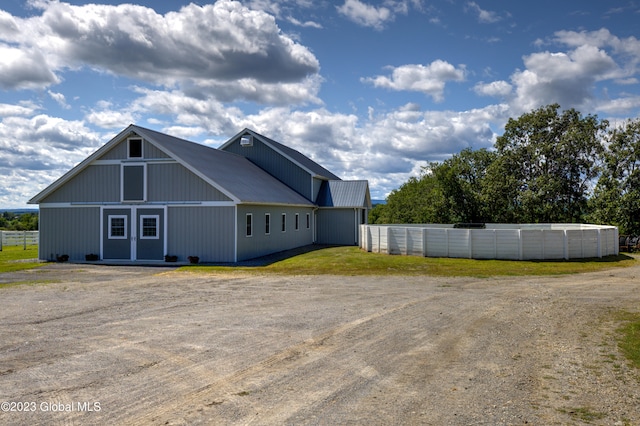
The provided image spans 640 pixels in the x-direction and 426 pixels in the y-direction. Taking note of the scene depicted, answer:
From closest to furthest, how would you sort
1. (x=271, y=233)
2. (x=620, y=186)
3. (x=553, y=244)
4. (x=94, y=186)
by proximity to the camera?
(x=553, y=244)
(x=94, y=186)
(x=271, y=233)
(x=620, y=186)

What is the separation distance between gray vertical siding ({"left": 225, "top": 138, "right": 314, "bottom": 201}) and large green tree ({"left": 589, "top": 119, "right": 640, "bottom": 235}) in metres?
21.8

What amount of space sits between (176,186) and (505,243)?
659 inches

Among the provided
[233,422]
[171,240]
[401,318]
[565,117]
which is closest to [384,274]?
[401,318]

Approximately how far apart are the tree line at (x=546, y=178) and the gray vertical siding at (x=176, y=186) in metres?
24.4

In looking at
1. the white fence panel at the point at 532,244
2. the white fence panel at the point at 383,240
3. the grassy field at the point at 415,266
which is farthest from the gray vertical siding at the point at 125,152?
the white fence panel at the point at 532,244

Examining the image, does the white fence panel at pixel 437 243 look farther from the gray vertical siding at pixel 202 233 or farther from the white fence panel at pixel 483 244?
the gray vertical siding at pixel 202 233

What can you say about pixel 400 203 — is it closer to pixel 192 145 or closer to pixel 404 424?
pixel 192 145

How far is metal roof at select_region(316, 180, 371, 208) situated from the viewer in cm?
3794

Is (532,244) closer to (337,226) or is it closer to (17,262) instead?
(337,226)

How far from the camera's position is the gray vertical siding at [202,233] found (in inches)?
989

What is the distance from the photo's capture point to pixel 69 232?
27297 mm

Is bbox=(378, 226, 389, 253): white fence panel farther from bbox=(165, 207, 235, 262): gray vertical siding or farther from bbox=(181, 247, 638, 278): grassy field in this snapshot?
bbox=(165, 207, 235, 262): gray vertical siding

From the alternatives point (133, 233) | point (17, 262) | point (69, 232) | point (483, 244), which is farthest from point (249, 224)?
point (17, 262)

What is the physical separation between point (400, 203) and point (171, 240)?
1411 inches
